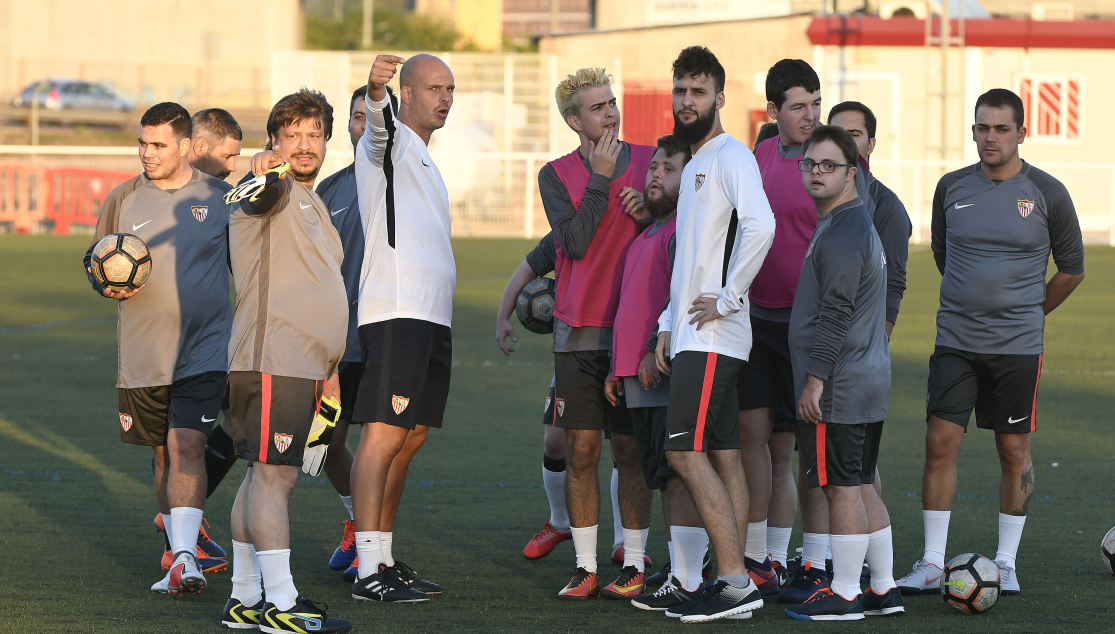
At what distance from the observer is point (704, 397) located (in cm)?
501

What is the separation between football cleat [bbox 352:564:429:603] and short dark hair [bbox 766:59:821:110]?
2.76m

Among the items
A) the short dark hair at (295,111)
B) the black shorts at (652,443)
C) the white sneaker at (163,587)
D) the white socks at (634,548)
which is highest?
the short dark hair at (295,111)

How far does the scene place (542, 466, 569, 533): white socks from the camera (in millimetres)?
6321

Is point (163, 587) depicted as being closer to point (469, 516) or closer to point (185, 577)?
point (185, 577)

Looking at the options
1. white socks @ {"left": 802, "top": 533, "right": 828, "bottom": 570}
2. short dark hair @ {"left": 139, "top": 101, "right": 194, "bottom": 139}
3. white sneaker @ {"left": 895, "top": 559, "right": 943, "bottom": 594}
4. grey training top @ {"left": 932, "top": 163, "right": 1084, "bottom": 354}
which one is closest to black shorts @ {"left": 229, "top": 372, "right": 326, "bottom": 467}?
short dark hair @ {"left": 139, "top": 101, "right": 194, "bottom": 139}

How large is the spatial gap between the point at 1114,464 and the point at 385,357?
5.27 meters

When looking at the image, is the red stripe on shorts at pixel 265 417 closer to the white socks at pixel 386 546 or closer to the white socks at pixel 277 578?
the white socks at pixel 277 578

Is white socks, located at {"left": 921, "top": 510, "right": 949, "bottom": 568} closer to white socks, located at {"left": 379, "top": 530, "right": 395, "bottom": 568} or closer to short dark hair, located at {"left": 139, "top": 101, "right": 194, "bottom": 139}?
white socks, located at {"left": 379, "top": 530, "right": 395, "bottom": 568}

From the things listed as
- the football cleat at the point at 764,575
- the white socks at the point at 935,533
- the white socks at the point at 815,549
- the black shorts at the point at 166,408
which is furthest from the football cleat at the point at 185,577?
the white socks at the point at 935,533

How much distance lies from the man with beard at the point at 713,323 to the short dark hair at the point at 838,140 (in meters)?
0.27

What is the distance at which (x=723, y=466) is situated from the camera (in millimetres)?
5168

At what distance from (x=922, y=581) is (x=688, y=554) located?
1104mm

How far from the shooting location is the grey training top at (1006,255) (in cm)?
562

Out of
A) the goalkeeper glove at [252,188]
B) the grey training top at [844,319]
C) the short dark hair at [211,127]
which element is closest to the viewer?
the goalkeeper glove at [252,188]
